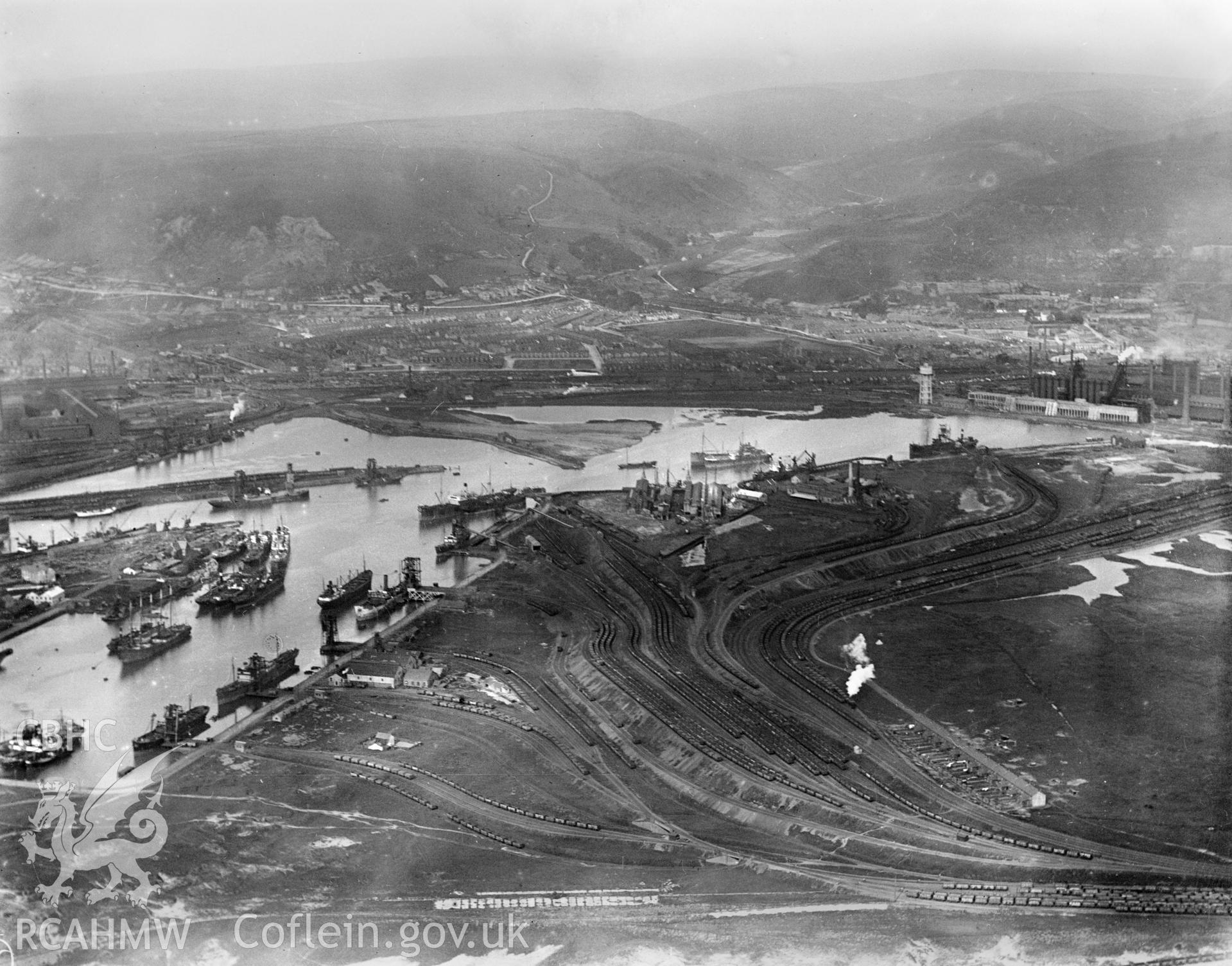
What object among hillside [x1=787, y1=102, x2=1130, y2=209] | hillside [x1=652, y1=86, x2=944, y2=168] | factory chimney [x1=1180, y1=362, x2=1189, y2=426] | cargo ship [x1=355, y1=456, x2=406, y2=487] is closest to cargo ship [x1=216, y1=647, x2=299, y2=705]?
cargo ship [x1=355, y1=456, x2=406, y2=487]

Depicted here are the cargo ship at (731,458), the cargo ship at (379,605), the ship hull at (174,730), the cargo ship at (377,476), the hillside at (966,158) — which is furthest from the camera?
the hillside at (966,158)

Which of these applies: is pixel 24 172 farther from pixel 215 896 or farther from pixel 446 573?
pixel 215 896

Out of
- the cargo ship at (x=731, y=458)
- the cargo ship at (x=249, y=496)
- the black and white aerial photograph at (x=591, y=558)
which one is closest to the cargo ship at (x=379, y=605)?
the black and white aerial photograph at (x=591, y=558)

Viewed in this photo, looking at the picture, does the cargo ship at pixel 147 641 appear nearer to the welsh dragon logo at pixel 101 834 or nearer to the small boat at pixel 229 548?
the small boat at pixel 229 548

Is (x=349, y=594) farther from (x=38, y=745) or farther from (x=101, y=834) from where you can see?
(x=101, y=834)

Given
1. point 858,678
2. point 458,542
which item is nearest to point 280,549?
point 458,542

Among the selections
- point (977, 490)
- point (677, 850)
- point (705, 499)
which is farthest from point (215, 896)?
point (977, 490)
